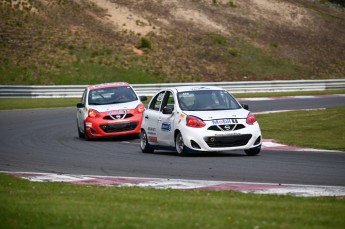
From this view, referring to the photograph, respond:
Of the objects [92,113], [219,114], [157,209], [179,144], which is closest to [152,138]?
[179,144]

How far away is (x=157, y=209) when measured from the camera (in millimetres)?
9828

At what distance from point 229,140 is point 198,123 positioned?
0.69m

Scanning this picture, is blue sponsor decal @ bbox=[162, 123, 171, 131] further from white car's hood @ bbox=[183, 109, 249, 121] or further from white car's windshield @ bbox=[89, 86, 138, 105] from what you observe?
white car's windshield @ bbox=[89, 86, 138, 105]

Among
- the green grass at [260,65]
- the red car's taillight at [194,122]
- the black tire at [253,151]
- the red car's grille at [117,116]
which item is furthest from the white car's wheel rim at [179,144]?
the green grass at [260,65]

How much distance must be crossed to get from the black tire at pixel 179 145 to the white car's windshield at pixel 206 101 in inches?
24.1

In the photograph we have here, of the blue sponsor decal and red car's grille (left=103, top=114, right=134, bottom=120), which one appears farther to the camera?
red car's grille (left=103, top=114, right=134, bottom=120)

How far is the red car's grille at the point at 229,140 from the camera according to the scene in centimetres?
1741

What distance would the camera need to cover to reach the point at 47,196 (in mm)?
11203

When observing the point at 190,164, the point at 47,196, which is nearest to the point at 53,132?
the point at 190,164

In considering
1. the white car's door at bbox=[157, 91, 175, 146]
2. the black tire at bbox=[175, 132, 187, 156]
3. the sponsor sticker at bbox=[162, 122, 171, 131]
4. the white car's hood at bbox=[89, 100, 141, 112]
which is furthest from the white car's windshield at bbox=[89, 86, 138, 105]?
the black tire at bbox=[175, 132, 187, 156]

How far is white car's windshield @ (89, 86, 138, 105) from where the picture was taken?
2434 centimetres

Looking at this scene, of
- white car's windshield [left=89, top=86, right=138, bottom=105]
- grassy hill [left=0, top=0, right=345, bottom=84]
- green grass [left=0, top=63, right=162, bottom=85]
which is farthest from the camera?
grassy hill [left=0, top=0, right=345, bottom=84]

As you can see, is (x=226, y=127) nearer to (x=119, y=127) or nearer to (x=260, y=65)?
(x=119, y=127)

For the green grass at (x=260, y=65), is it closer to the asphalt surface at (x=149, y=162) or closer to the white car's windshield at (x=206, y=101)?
the asphalt surface at (x=149, y=162)
